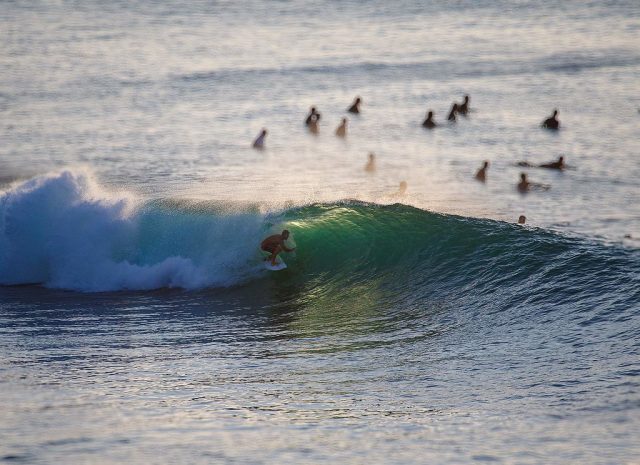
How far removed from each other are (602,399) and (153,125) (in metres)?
22.1

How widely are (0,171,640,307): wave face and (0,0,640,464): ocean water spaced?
0.05 m

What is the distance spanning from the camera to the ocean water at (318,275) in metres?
11.1

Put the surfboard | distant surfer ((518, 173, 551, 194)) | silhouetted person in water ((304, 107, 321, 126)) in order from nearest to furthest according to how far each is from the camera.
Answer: the surfboard
distant surfer ((518, 173, 551, 194))
silhouetted person in water ((304, 107, 321, 126))

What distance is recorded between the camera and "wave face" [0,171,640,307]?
1712cm

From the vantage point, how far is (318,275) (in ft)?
59.2

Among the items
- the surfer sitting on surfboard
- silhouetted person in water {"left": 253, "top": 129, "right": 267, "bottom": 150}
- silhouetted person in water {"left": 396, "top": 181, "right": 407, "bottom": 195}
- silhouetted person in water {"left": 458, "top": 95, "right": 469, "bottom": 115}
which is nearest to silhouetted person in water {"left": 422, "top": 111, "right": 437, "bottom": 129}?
silhouetted person in water {"left": 458, "top": 95, "right": 469, "bottom": 115}

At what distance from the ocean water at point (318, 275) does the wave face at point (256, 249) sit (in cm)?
5

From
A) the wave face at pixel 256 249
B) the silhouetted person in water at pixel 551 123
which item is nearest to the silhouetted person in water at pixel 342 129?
the silhouetted person in water at pixel 551 123

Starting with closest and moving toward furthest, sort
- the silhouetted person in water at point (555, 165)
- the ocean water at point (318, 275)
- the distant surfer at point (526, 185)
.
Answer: the ocean water at point (318, 275), the distant surfer at point (526, 185), the silhouetted person in water at point (555, 165)

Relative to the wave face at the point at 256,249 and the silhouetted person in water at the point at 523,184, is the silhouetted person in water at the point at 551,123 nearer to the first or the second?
the silhouetted person in water at the point at 523,184

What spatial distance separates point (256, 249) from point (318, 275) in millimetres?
1118

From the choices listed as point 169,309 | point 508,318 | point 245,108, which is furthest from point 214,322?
point 245,108

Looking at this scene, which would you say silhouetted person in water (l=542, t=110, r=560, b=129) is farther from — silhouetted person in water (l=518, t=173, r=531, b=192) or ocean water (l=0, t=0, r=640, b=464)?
silhouetted person in water (l=518, t=173, r=531, b=192)

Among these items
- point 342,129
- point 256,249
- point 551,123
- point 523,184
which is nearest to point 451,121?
point 551,123
